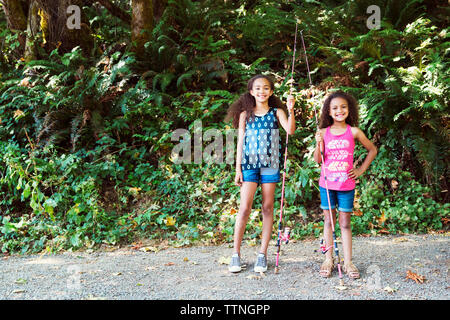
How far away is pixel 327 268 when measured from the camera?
3.47m

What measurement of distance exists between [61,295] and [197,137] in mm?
3443

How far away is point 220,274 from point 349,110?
2.01 m

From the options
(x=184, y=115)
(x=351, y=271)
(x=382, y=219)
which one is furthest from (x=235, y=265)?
(x=184, y=115)

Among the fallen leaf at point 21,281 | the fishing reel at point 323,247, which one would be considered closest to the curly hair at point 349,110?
the fishing reel at point 323,247

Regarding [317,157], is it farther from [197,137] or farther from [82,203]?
[82,203]

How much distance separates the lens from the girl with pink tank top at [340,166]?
3404 millimetres

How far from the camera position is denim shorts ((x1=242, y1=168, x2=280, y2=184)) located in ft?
11.8

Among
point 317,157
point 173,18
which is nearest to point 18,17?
point 173,18

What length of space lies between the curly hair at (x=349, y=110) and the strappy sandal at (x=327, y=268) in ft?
4.24

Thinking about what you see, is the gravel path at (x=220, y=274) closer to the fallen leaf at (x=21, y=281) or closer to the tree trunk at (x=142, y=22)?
the fallen leaf at (x=21, y=281)

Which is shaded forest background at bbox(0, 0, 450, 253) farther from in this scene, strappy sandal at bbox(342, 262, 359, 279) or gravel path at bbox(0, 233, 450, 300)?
strappy sandal at bbox(342, 262, 359, 279)

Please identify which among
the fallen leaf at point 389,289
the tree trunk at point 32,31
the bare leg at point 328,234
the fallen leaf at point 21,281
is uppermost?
the tree trunk at point 32,31

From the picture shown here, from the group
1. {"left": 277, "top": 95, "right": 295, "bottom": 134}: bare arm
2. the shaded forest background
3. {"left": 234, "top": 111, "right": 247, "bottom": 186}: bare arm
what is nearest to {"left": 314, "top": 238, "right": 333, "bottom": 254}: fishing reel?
{"left": 234, "top": 111, "right": 247, "bottom": 186}: bare arm

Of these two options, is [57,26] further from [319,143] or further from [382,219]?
[382,219]
